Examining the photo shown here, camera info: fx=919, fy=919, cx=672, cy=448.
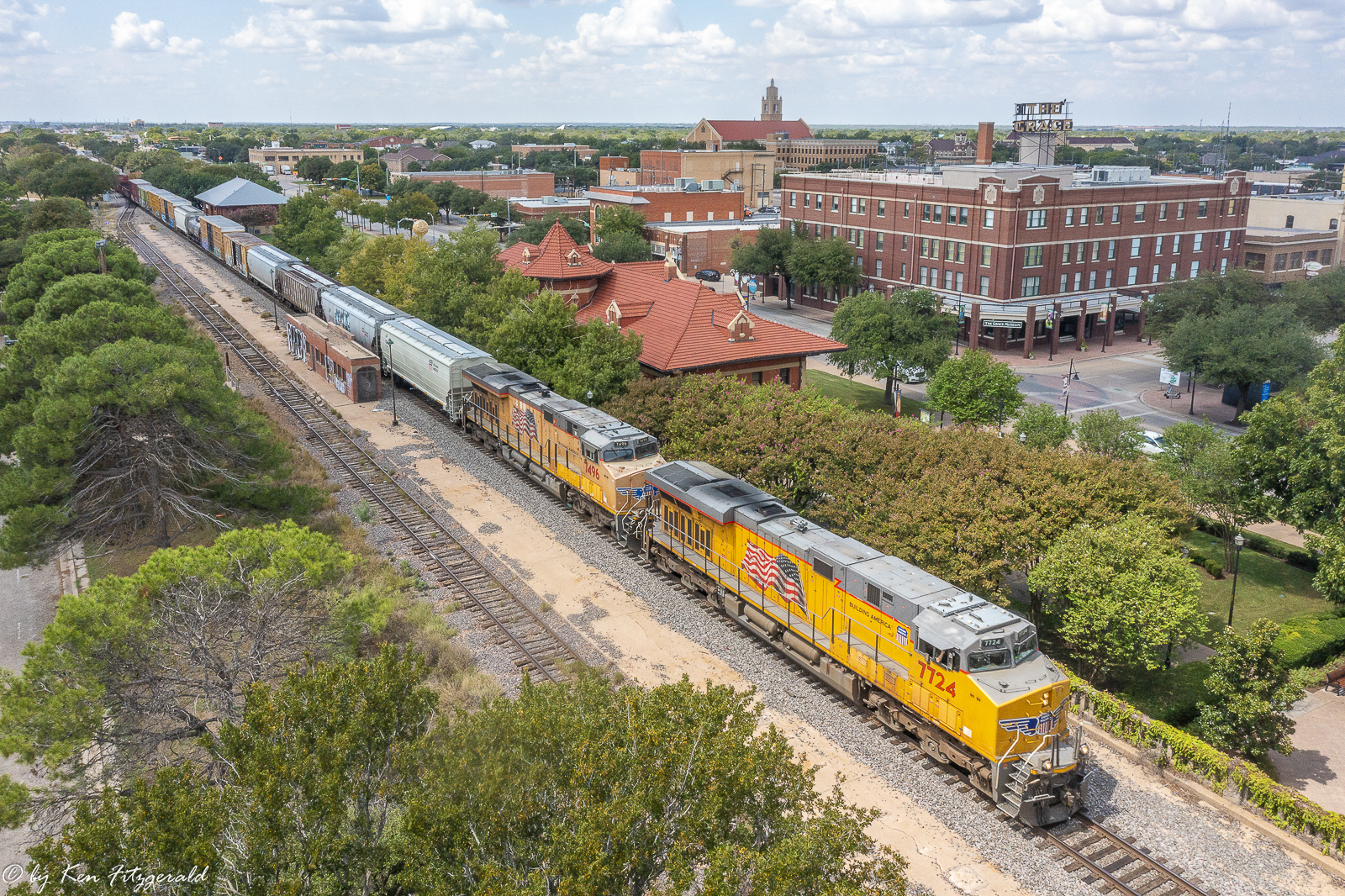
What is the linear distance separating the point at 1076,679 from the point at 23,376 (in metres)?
36.6

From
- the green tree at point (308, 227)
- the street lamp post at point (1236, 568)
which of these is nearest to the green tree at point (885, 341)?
the street lamp post at point (1236, 568)

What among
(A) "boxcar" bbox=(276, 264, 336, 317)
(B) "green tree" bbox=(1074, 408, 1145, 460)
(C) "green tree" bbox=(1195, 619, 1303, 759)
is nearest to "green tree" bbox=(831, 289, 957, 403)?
(B) "green tree" bbox=(1074, 408, 1145, 460)

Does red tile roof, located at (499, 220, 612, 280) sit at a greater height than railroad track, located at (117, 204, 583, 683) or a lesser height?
greater

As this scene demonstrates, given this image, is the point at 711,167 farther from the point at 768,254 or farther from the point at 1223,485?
the point at 1223,485

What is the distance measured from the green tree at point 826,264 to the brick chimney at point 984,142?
17.2 metres

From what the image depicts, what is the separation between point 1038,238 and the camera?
263 ft

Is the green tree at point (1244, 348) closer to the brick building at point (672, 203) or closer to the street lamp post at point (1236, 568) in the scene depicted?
the street lamp post at point (1236, 568)

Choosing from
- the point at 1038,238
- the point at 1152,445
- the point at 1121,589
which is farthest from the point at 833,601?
the point at 1038,238

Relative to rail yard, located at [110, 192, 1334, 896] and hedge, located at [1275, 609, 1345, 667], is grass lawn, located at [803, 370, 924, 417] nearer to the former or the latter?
rail yard, located at [110, 192, 1334, 896]

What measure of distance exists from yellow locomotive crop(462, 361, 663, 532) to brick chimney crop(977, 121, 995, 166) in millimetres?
67225

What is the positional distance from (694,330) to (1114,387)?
38.0 meters

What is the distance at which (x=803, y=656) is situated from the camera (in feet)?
87.0

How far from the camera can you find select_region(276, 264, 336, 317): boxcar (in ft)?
235

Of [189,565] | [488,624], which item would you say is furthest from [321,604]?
[488,624]
